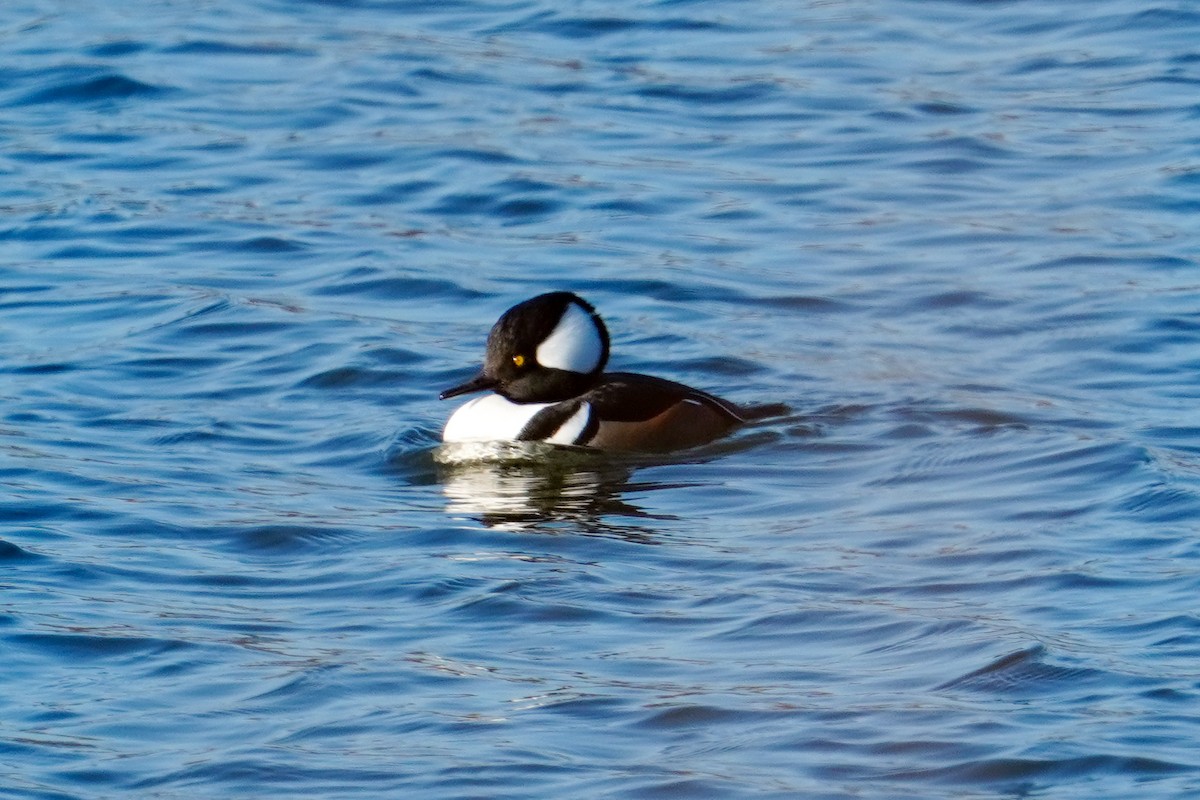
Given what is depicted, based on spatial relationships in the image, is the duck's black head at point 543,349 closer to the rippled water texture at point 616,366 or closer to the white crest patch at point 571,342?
the white crest patch at point 571,342

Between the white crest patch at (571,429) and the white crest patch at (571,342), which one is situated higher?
the white crest patch at (571,342)

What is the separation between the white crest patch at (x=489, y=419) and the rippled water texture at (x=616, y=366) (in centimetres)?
17

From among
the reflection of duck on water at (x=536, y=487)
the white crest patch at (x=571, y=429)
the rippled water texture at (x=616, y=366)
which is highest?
the rippled water texture at (x=616, y=366)

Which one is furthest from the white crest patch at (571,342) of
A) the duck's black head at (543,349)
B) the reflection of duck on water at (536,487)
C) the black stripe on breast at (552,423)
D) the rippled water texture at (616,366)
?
the rippled water texture at (616,366)

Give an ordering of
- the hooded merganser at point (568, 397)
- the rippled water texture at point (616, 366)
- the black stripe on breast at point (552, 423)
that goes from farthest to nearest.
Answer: the black stripe on breast at point (552, 423) → the hooded merganser at point (568, 397) → the rippled water texture at point (616, 366)

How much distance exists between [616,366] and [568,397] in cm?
133

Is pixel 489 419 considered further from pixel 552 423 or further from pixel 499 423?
pixel 552 423

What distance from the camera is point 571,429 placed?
1012 cm

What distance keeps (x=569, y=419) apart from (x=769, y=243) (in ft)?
11.4

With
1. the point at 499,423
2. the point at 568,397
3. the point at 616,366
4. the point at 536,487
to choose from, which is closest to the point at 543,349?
the point at 568,397

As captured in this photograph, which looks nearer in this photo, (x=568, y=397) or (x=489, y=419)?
(x=489, y=419)

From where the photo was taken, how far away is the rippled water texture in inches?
242

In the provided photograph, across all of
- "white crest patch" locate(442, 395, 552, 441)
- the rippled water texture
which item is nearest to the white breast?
"white crest patch" locate(442, 395, 552, 441)

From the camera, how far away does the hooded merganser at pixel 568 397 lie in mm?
9992
